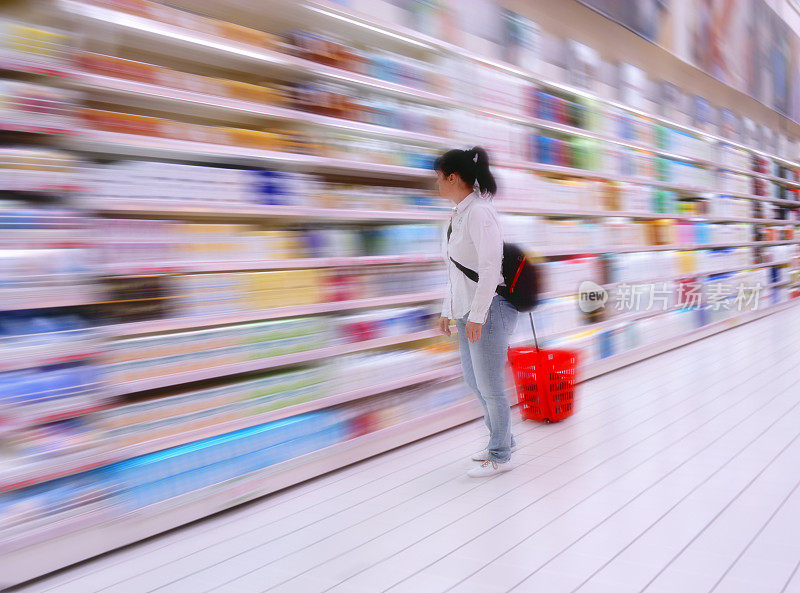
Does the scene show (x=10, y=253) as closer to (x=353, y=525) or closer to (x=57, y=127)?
(x=57, y=127)

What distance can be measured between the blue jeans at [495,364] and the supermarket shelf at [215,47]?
1.29m

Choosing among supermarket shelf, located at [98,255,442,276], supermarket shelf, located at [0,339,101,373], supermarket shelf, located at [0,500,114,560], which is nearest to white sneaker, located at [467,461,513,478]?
supermarket shelf, located at [98,255,442,276]

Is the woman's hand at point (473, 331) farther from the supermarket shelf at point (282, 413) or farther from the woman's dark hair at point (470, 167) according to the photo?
the supermarket shelf at point (282, 413)

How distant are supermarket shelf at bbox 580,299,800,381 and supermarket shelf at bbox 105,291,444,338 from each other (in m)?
2.09

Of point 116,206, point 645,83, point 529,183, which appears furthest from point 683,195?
point 116,206

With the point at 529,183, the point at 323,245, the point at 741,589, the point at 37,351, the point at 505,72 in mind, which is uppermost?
the point at 505,72

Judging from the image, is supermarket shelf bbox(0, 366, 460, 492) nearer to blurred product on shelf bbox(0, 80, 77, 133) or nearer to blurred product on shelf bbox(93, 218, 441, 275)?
blurred product on shelf bbox(93, 218, 441, 275)

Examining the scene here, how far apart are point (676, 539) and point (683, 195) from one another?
5.35m

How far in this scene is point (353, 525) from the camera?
248cm

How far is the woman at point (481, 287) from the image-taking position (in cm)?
273

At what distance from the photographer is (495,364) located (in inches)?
114

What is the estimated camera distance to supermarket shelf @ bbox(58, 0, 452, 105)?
2256mm

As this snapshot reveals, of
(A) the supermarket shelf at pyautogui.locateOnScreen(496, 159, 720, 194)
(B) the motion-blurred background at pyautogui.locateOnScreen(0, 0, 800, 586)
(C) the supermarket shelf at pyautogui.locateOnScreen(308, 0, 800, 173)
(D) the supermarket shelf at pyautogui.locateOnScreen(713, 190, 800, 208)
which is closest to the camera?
(B) the motion-blurred background at pyautogui.locateOnScreen(0, 0, 800, 586)

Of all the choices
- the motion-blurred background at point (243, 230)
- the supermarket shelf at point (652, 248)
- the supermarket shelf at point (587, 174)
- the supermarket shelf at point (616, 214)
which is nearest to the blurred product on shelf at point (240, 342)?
the motion-blurred background at point (243, 230)
